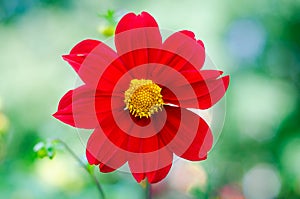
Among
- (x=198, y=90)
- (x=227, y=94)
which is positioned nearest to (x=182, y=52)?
(x=198, y=90)

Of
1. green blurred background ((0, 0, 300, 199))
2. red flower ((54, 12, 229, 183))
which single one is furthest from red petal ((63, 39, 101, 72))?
green blurred background ((0, 0, 300, 199))

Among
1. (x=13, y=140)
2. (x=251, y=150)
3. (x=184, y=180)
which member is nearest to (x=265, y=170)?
(x=251, y=150)

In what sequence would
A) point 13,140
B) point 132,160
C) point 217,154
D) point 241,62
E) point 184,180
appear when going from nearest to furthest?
point 132,160
point 184,180
point 217,154
point 13,140
point 241,62

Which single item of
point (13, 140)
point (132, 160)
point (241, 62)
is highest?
point (132, 160)

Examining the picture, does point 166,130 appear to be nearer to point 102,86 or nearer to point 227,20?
point 102,86

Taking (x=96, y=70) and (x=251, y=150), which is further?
(x=251, y=150)

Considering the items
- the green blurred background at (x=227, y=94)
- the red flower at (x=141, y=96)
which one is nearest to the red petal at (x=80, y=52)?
the red flower at (x=141, y=96)

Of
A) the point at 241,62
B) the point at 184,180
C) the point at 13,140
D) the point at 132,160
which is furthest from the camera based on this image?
the point at 241,62

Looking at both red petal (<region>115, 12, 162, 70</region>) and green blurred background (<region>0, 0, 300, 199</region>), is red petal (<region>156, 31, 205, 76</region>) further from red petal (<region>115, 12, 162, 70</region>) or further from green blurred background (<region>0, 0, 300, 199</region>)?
green blurred background (<region>0, 0, 300, 199</region>)
